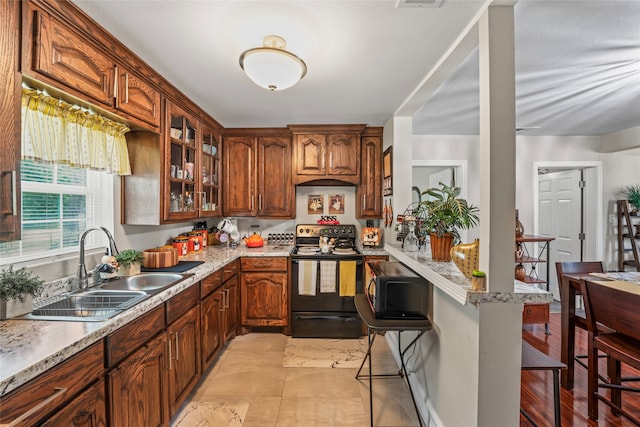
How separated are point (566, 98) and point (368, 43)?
2293 mm

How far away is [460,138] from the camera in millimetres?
4047

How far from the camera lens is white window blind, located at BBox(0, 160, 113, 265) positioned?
1.58 meters

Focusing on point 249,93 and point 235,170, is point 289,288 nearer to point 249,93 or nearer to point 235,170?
point 235,170

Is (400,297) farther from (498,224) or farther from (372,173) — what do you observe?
(372,173)

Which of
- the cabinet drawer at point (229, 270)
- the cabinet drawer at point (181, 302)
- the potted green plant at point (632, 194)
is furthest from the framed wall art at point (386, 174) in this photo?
the potted green plant at point (632, 194)

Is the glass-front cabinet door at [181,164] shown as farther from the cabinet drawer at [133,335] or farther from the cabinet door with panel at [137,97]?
the cabinet drawer at [133,335]

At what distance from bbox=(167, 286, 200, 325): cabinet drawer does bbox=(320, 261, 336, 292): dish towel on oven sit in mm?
1331

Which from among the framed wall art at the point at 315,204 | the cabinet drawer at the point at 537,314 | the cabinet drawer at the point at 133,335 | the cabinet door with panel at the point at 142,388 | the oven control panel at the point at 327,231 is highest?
the framed wall art at the point at 315,204

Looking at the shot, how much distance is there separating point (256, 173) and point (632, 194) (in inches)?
199

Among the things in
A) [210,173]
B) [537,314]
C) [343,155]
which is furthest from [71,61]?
[537,314]

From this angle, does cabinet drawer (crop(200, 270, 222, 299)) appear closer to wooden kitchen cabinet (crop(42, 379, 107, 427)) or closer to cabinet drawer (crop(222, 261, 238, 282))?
cabinet drawer (crop(222, 261, 238, 282))

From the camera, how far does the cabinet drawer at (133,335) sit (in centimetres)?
125

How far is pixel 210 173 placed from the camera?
3238mm

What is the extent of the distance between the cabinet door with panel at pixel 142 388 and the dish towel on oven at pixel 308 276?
159 cm
